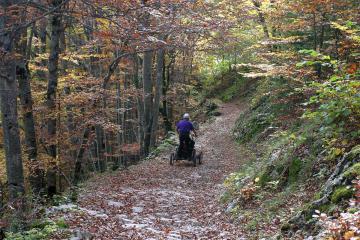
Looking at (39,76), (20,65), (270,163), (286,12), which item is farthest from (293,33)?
(39,76)

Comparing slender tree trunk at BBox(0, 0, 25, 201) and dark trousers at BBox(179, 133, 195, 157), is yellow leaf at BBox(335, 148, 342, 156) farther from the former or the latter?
dark trousers at BBox(179, 133, 195, 157)

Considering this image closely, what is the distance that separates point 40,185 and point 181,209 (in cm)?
442

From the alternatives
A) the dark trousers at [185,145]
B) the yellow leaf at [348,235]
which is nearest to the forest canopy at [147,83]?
the yellow leaf at [348,235]

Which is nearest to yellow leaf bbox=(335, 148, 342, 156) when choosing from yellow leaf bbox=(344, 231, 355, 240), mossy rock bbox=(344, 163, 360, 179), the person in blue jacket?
mossy rock bbox=(344, 163, 360, 179)

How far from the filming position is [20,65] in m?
9.16

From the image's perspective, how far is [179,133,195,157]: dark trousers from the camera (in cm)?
1469

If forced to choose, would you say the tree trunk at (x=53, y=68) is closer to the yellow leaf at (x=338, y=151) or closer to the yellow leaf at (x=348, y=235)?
the yellow leaf at (x=338, y=151)

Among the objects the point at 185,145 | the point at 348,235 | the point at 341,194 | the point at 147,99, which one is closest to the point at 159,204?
the point at 185,145

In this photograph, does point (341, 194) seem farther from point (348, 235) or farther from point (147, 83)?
point (147, 83)

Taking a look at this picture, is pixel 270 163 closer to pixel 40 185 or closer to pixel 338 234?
pixel 338 234

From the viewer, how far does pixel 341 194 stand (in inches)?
205

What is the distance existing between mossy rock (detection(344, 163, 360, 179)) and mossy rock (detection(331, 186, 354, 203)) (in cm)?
20

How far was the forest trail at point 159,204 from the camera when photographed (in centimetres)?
722

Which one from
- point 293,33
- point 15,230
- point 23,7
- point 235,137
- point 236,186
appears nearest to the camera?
point 15,230
